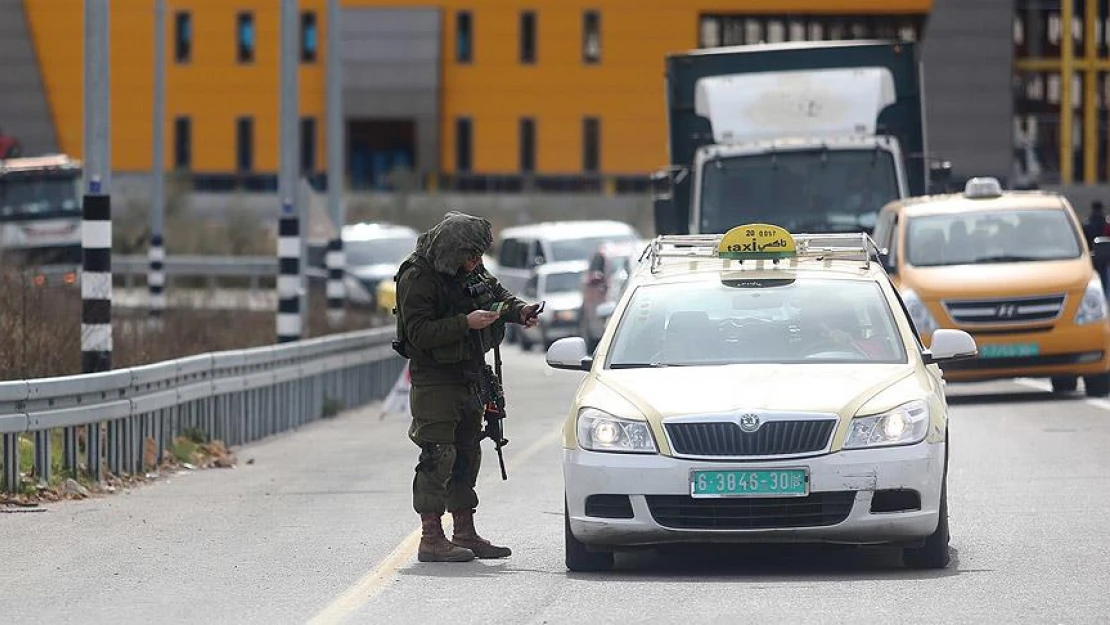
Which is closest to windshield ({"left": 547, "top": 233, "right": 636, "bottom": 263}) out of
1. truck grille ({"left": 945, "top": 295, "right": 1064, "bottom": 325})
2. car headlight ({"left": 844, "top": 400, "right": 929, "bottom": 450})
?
truck grille ({"left": 945, "top": 295, "right": 1064, "bottom": 325})

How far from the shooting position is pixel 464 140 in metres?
83.1

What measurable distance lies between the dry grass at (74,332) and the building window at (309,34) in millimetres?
52313

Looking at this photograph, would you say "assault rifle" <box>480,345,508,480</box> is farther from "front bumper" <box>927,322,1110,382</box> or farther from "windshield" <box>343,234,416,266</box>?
"windshield" <box>343,234,416,266</box>

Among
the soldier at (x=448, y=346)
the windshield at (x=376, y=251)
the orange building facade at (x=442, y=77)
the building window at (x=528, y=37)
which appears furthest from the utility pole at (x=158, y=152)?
the building window at (x=528, y=37)

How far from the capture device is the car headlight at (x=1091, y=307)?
2170 cm

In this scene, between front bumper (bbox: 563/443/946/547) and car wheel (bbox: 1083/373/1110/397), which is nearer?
front bumper (bbox: 563/443/946/547)

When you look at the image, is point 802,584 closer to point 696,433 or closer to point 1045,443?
point 696,433

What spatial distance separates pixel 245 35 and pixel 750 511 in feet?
247

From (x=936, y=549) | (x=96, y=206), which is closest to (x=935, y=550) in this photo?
(x=936, y=549)

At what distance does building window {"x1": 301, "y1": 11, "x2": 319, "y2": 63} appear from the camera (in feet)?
267

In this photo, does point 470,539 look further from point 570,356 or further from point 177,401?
point 177,401

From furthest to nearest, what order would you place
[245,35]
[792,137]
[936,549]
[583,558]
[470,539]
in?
1. [245,35]
2. [792,137]
3. [470,539]
4. [583,558]
5. [936,549]

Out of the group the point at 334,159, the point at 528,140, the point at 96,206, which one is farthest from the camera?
the point at 528,140

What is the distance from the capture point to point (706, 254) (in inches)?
490
